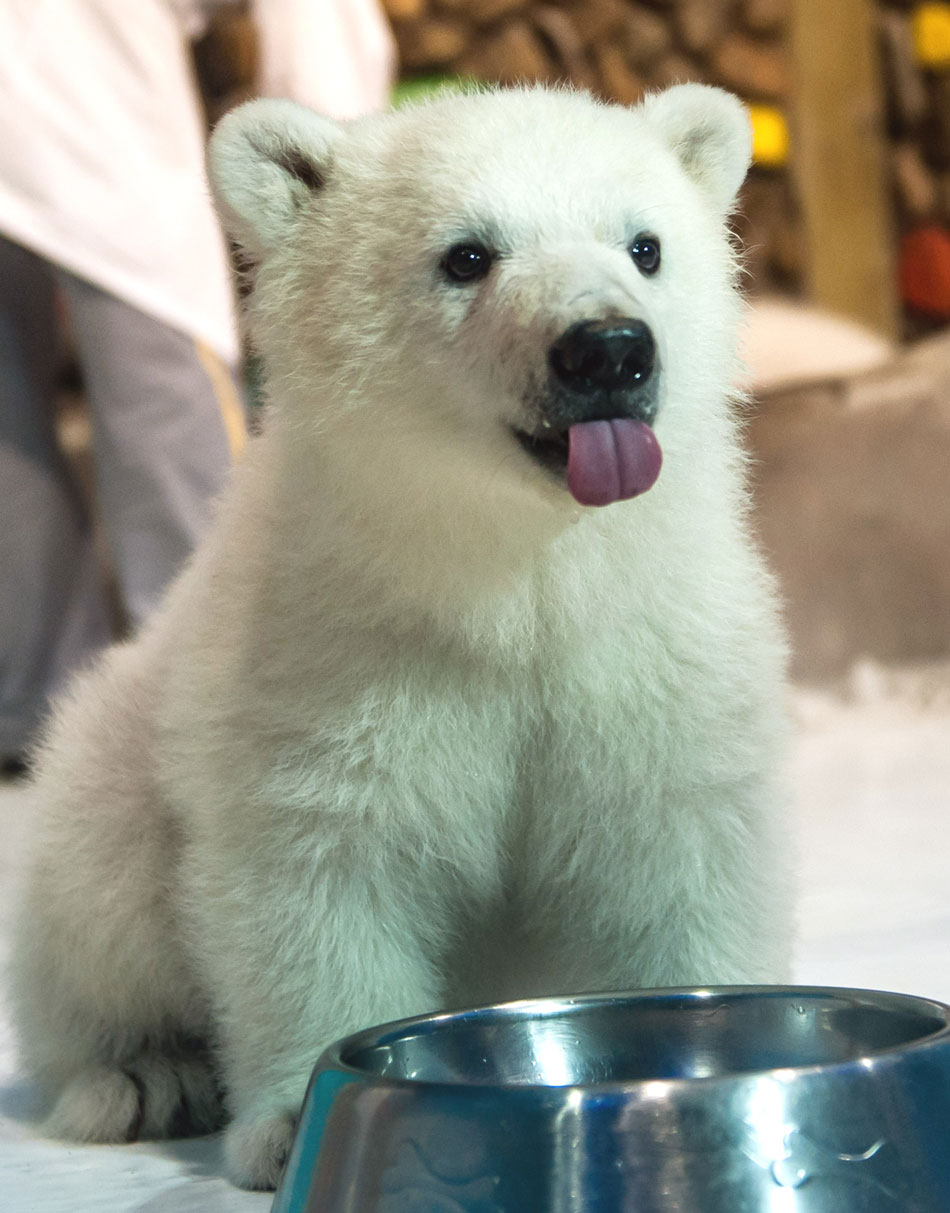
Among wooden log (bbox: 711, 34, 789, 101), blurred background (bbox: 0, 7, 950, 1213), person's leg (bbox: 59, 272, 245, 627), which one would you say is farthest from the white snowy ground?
wooden log (bbox: 711, 34, 789, 101)

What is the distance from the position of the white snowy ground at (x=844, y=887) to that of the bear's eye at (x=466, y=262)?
2.44ft

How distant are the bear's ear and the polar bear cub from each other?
0.24 ft

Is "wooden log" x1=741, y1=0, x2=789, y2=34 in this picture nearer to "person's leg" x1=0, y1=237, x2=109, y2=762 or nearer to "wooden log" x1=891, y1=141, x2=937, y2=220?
"wooden log" x1=891, y1=141, x2=937, y2=220

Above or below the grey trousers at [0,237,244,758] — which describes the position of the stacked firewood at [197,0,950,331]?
above

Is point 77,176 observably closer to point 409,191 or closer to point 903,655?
point 409,191

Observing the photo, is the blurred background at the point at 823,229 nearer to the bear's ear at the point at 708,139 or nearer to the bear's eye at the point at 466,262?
the bear's ear at the point at 708,139

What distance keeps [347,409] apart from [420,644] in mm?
200

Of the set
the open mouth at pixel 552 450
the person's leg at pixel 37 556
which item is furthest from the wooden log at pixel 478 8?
the open mouth at pixel 552 450

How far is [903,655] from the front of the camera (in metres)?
4.94

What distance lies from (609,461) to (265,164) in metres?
0.46

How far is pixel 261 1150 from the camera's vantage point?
125 cm

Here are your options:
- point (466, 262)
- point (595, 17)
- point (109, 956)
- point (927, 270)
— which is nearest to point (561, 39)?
point (595, 17)

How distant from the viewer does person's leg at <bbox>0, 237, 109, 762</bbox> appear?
137 inches

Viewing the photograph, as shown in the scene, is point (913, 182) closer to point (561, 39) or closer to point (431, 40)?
point (561, 39)
